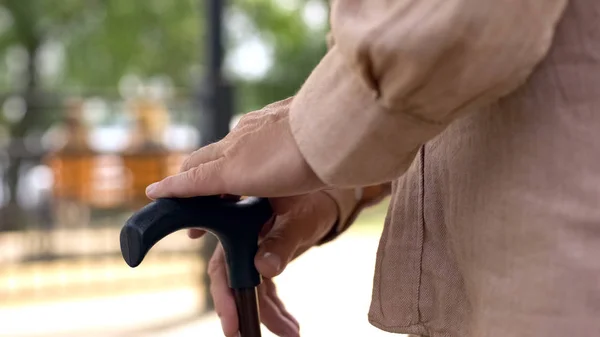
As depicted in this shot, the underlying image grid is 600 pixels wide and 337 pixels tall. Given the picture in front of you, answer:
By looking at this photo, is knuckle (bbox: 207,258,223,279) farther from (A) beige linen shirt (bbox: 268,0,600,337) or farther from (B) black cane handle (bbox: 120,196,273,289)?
(A) beige linen shirt (bbox: 268,0,600,337)

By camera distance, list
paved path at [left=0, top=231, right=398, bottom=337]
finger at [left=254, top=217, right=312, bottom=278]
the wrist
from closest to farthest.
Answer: finger at [left=254, top=217, right=312, bottom=278] < the wrist < paved path at [left=0, top=231, right=398, bottom=337]

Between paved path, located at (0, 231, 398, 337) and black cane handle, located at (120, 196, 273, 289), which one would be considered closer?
black cane handle, located at (120, 196, 273, 289)

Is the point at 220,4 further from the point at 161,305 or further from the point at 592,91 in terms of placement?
the point at 592,91

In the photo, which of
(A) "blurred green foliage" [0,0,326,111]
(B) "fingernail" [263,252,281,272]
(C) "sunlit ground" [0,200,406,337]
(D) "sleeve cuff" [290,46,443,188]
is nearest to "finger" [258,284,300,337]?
(B) "fingernail" [263,252,281,272]

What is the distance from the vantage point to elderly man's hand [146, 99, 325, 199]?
25.3 inches

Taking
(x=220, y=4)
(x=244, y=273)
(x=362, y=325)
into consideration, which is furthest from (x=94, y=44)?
(x=244, y=273)

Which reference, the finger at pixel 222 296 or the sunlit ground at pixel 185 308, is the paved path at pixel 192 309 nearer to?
the sunlit ground at pixel 185 308

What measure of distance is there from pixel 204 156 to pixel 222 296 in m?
0.20

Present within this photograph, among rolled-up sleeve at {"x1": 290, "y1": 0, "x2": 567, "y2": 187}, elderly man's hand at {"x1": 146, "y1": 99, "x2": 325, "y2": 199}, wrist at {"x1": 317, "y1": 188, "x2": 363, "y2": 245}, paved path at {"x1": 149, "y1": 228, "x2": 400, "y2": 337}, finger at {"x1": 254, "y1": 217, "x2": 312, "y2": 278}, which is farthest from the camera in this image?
paved path at {"x1": 149, "y1": 228, "x2": 400, "y2": 337}

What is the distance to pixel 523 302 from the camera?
597 millimetres

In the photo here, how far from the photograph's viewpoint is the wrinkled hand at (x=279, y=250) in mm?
859

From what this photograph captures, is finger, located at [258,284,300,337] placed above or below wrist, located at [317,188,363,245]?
below

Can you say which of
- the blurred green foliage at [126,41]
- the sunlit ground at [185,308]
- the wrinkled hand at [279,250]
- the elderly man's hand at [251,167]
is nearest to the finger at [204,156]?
the elderly man's hand at [251,167]

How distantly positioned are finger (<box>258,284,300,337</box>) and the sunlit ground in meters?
1.85
